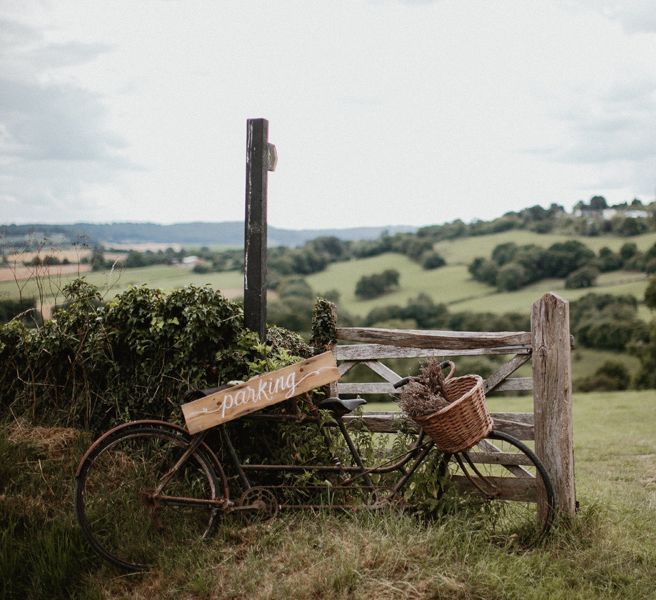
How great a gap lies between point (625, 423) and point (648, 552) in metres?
13.8

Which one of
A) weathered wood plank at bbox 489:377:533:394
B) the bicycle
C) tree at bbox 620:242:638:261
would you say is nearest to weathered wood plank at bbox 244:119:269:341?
the bicycle

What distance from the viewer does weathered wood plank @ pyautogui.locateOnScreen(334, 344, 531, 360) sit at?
19.5 feet

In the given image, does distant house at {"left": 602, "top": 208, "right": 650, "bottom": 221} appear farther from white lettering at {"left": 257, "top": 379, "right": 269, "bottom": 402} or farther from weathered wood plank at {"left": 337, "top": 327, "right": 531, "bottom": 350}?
white lettering at {"left": 257, "top": 379, "right": 269, "bottom": 402}

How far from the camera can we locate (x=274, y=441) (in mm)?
5895

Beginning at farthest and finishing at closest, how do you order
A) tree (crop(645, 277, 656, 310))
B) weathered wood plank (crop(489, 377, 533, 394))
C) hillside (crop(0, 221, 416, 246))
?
tree (crop(645, 277, 656, 310)), hillside (crop(0, 221, 416, 246)), weathered wood plank (crop(489, 377, 533, 394))

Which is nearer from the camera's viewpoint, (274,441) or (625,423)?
(274,441)

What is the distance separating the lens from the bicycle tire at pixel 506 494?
17.9ft

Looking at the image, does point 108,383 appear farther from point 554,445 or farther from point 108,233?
point 108,233

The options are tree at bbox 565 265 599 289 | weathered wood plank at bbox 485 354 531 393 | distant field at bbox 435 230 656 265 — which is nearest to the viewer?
weathered wood plank at bbox 485 354 531 393

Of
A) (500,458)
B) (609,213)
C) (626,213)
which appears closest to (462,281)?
(626,213)

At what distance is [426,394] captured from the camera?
5.13 metres

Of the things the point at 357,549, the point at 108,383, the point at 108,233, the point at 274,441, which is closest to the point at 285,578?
the point at 357,549

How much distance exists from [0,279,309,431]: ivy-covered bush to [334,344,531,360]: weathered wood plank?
1.50 ft

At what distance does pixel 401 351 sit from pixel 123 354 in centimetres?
253
